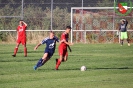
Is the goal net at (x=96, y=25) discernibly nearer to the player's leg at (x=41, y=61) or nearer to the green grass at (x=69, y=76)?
the green grass at (x=69, y=76)

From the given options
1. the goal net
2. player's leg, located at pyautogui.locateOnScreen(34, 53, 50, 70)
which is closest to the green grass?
player's leg, located at pyautogui.locateOnScreen(34, 53, 50, 70)

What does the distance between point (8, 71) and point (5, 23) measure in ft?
92.0

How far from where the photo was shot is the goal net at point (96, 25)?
47.2 m

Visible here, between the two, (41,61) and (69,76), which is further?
(41,61)

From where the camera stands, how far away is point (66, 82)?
56.3ft

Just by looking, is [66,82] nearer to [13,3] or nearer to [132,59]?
[132,59]

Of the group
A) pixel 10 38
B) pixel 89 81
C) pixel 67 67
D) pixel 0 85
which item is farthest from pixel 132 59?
pixel 10 38

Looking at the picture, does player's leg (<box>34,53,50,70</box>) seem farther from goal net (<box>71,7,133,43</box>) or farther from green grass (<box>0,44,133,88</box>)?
goal net (<box>71,7,133,43</box>)

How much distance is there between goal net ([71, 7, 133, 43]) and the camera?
47.2 meters

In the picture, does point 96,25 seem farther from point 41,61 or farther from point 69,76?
point 69,76

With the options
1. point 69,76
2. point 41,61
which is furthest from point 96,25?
point 69,76

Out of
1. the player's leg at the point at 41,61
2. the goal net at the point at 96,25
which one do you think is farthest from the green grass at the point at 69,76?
the goal net at the point at 96,25

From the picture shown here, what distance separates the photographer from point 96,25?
48.0m

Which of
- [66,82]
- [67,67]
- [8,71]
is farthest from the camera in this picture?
[67,67]
